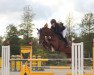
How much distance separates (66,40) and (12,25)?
2885cm

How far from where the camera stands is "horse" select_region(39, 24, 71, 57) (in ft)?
50.8

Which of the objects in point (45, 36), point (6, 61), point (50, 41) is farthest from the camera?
point (50, 41)

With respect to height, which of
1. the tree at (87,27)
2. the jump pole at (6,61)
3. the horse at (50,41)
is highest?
the tree at (87,27)

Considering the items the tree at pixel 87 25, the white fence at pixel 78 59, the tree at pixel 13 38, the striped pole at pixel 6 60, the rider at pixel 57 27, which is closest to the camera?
the white fence at pixel 78 59

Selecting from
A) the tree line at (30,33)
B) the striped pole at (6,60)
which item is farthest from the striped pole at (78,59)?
the tree line at (30,33)

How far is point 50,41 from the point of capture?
15.9m

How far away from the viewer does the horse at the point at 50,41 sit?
15469 mm

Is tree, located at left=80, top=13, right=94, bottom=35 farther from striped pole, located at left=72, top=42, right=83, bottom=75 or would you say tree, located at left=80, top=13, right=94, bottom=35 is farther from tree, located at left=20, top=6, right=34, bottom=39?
striped pole, located at left=72, top=42, right=83, bottom=75

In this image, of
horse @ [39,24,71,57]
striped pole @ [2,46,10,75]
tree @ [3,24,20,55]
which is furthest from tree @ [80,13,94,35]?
striped pole @ [2,46,10,75]

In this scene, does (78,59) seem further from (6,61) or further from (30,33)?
(30,33)

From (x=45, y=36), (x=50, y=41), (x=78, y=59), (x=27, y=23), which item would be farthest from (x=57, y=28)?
(x=27, y=23)

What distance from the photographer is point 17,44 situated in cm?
4041

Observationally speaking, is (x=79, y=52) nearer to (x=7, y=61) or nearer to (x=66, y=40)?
(x=7, y=61)

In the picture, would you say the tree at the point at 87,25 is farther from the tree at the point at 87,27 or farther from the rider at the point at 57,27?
the rider at the point at 57,27
